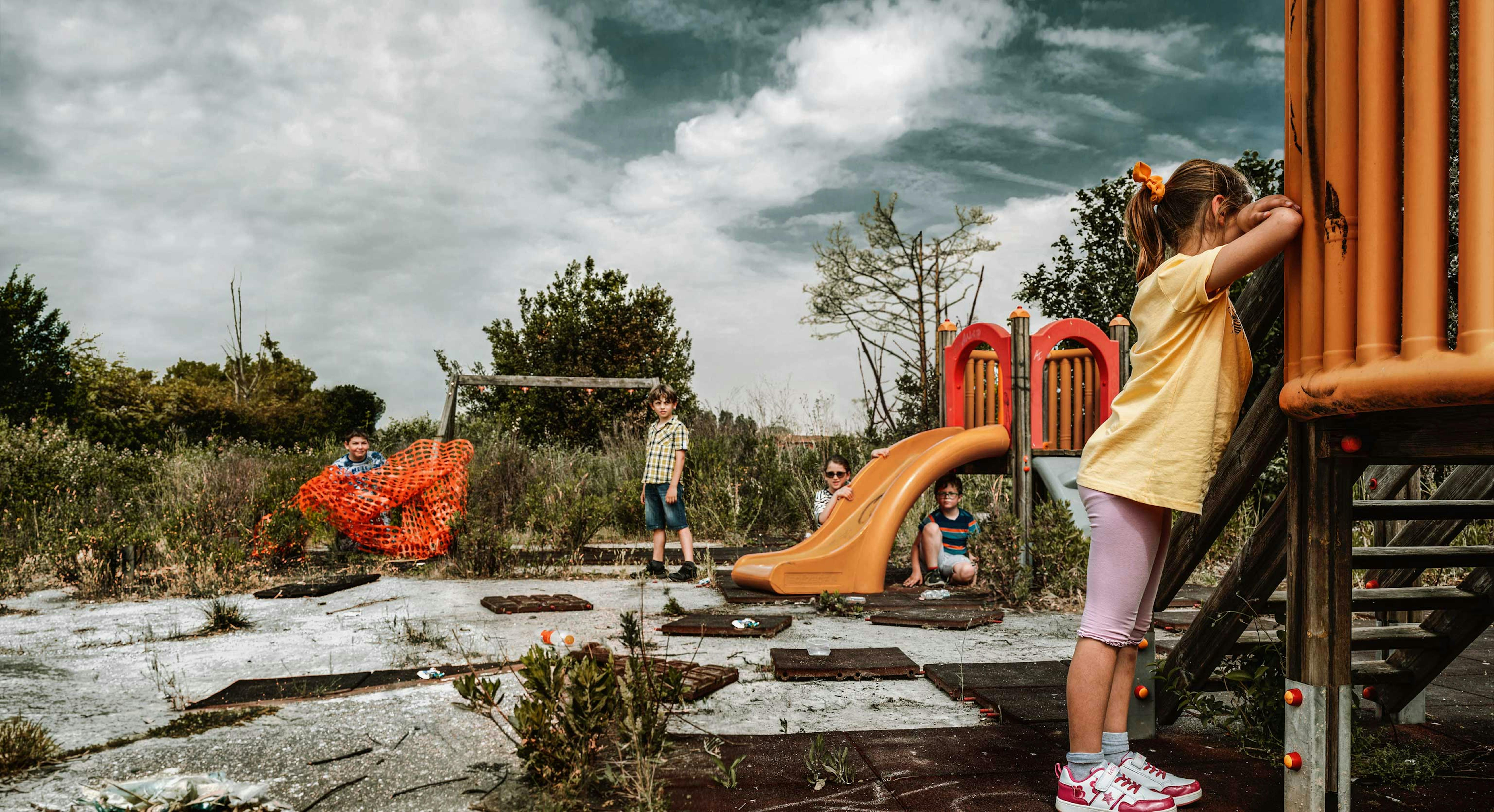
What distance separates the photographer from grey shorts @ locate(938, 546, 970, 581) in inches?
278

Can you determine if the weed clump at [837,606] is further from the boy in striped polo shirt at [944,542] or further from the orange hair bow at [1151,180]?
the orange hair bow at [1151,180]

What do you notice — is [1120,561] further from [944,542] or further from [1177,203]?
[944,542]

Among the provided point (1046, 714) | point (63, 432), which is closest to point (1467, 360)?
point (1046, 714)

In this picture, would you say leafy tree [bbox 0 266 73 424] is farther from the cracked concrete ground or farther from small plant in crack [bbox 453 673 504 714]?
small plant in crack [bbox 453 673 504 714]

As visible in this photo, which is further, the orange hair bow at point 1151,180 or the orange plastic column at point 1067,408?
the orange plastic column at point 1067,408

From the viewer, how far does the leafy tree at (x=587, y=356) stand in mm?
18531

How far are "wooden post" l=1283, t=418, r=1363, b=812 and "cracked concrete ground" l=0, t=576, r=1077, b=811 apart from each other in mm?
1224

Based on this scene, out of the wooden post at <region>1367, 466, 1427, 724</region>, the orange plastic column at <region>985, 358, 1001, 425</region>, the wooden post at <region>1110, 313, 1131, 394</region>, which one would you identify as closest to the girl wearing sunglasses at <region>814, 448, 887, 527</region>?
the orange plastic column at <region>985, 358, 1001, 425</region>

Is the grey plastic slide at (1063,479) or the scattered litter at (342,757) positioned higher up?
the grey plastic slide at (1063,479)

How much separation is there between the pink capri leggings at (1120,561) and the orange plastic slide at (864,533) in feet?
14.1

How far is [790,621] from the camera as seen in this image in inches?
207

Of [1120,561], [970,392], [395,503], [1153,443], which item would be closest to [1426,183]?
[1153,443]

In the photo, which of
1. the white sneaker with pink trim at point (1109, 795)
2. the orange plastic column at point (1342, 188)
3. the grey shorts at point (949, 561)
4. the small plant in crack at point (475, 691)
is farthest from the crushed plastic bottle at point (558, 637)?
the grey shorts at point (949, 561)

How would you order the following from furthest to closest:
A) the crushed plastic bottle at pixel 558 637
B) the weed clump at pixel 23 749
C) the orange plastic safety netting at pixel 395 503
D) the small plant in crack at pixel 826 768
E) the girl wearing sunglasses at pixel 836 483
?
the orange plastic safety netting at pixel 395 503
the girl wearing sunglasses at pixel 836 483
the crushed plastic bottle at pixel 558 637
the weed clump at pixel 23 749
the small plant in crack at pixel 826 768
